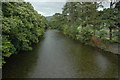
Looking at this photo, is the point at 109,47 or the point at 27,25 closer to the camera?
the point at 27,25

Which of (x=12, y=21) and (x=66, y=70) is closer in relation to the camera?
(x=12, y=21)

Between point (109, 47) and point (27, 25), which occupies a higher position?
point (27, 25)

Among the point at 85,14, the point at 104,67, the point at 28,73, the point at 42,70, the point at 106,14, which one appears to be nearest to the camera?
the point at 28,73

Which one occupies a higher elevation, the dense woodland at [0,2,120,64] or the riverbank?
the dense woodland at [0,2,120,64]

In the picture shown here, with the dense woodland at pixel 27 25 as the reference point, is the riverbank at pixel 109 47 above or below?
below

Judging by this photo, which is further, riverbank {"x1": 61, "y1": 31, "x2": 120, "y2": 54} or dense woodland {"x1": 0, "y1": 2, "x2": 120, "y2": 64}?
riverbank {"x1": 61, "y1": 31, "x2": 120, "y2": 54}

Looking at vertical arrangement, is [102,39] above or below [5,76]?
above

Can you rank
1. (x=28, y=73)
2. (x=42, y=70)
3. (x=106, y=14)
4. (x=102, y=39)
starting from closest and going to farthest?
(x=28, y=73), (x=42, y=70), (x=106, y=14), (x=102, y=39)

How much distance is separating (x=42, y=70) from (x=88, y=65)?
3.79 metres

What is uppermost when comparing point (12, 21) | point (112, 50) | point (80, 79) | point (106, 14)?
point (106, 14)

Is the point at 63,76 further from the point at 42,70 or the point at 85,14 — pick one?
the point at 85,14

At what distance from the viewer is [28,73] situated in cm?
823

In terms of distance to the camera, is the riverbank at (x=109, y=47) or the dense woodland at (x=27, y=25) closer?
the dense woodland at (x=27, y=25)

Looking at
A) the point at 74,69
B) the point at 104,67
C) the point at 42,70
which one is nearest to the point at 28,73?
the point at 42,70
